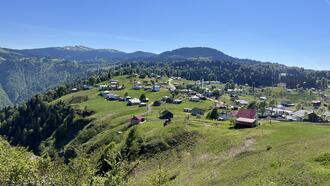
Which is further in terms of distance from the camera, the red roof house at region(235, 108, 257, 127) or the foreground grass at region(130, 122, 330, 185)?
the red roof house at region(235, 108, 257, 127)

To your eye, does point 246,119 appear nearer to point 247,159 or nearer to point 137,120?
point 247,159

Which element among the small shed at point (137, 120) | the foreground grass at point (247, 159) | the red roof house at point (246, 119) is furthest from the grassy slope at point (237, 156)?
the small shed at point (137, 120)

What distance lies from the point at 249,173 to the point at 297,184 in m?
12.6

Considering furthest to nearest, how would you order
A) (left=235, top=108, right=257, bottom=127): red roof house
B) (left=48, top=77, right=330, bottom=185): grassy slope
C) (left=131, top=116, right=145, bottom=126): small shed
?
(left=131, top=116, right=145, bottom=126): small shed → (left=235, top=108, right=257, bottom=127): red roof house → (left=48, top=77, right=330, bottom=185): grassy slope

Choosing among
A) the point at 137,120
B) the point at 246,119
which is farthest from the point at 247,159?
the point at 137,120

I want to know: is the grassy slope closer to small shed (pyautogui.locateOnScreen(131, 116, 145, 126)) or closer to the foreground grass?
the foreground grass

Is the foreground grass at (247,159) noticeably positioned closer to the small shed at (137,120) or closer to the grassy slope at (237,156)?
the grassy slope at (237,156)

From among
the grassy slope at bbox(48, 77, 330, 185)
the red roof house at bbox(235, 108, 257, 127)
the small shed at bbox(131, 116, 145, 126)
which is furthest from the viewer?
the small shed at bbox(131, 116, 145, 126)

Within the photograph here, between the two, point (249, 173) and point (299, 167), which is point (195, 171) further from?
point (299, 167)

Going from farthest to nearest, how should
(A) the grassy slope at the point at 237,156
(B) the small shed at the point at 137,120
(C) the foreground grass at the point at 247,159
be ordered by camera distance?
(B) the small shed at the point at 137,120 → (A) the grassy slope at the point at 237,156 → (C) the foreground grass at the point at 247,159

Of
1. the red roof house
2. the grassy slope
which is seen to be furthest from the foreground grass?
the red roof house

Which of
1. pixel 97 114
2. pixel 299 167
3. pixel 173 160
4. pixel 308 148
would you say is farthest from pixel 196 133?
pixel 97 114

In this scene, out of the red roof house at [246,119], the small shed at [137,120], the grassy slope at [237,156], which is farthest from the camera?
the small shed at [137,120]

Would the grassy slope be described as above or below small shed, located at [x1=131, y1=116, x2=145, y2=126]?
above
